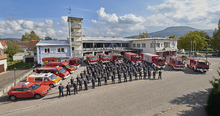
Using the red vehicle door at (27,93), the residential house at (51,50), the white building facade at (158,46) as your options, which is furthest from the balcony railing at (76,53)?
the red vehicle door at (27,93)

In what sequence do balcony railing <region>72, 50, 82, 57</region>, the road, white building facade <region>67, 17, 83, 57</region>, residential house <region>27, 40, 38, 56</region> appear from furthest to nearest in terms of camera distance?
residential house <region>27, 40, 38, 56</region>, balcony railing <region>72, 50, 82, 57</region>, white building facade <region>67, 17, 83, 57</region>, the road

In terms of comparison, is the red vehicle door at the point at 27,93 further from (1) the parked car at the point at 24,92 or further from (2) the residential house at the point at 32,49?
(2) the residential house at the point at 32,49

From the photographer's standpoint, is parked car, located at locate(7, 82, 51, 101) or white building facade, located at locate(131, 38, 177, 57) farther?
white building facade, located at locate(131, 38, 177, 57)

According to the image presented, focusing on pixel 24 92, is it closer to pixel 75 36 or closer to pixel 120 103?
pixel 120 103

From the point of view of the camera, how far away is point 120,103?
33.2 feet

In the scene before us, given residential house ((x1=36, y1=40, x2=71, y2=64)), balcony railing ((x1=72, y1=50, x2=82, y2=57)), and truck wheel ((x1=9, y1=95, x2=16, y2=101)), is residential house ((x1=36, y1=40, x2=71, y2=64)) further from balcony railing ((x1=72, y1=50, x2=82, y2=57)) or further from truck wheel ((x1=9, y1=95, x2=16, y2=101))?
truck wheel ((x1=9, y1=95, x2=16, y2=101))

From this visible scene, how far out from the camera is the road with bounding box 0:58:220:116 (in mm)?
8906

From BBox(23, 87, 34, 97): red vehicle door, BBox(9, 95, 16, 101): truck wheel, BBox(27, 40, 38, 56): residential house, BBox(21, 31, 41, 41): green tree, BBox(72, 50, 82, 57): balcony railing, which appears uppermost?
BBox(21, 31, 41, 41): green tree

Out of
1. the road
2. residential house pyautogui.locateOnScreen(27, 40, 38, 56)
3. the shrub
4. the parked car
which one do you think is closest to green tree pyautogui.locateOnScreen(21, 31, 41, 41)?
residential house pyautogui.locateOnScreen(27, 40, 38, 56)

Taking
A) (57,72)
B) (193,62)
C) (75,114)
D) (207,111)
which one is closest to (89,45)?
(57,72)

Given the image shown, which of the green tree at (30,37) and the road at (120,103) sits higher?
the green tree at (30,37)

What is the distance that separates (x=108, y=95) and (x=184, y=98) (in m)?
7.05

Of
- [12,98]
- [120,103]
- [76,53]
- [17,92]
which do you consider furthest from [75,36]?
[120,103]

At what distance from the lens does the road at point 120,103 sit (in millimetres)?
8906
